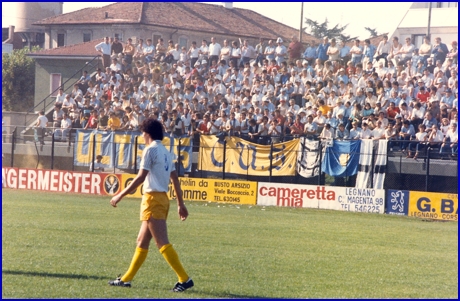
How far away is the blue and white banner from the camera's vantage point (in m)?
24.3

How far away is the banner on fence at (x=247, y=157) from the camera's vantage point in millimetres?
25703

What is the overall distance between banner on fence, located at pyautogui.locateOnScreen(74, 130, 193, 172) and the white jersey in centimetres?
1848

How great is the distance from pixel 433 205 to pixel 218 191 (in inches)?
292

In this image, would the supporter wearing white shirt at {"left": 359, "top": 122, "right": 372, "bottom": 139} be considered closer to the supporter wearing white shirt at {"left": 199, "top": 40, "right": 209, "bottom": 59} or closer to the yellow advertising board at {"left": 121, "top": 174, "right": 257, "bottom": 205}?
the yellow advertising board at {"left": 121, "top": 174, "right": 257, "bottom": 205}

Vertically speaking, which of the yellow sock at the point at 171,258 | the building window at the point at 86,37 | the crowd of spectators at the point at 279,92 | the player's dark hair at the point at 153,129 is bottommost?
the yellow sock at the point at 171,258

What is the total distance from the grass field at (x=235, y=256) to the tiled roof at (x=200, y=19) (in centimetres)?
1736

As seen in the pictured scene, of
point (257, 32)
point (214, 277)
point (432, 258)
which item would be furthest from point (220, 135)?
point (214, 277)

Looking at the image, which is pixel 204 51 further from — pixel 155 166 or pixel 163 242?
pixel 163 242

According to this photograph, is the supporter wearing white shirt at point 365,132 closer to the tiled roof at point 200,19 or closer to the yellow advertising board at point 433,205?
the yellow advertising board at point 433,205

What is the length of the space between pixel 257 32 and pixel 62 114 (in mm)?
10291

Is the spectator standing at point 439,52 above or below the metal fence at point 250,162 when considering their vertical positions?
above

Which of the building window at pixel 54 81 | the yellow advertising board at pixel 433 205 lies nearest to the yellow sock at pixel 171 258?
the yellow advertising board at pixel 433 205

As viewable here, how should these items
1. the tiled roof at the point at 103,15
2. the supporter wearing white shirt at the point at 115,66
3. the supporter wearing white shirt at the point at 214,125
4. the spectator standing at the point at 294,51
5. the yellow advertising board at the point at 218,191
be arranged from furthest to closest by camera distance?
1. the tiled roof at the point at 103,15
2. the supporter wearing white shirt at the point at 115,66
3. the spectator standing at the point at 294,51
4. the supporter wearing white shirt at the point at 214,125
5. the yellow advertising board at the point at 218,191

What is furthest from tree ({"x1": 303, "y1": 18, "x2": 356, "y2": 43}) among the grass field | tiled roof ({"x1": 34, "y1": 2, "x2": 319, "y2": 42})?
the grass field
